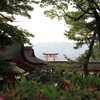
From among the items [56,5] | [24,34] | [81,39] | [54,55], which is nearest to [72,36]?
[81,39]

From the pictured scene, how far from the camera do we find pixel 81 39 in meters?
15.7

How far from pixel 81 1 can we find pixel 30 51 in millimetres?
11602

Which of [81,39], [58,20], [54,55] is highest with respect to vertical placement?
[58,20]

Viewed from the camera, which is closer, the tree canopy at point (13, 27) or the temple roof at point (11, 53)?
the tree canopy at point (13, 27)

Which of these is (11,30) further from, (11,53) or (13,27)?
(11,53)

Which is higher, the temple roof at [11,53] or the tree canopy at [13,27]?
the tree canopy at [13,27]

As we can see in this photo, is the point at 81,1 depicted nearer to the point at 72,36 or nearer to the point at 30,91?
the point at 72,36

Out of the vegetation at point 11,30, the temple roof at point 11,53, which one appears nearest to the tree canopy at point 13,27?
the vegetation at point 11,30

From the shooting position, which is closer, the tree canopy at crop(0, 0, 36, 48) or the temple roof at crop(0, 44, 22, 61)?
the tree canopy at crop(0, 0, 36, 48)

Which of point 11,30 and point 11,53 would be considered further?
point 11,53

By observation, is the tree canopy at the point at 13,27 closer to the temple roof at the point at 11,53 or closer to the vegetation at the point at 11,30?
the vegetation at the point at 11,30

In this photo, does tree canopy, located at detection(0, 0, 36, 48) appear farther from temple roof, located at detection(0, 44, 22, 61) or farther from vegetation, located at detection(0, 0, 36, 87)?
temple roof, located at detection(0, 44, 22, 61)

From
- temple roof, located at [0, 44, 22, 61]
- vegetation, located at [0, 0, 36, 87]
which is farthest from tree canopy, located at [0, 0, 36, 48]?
temple roof, located at [0, 44, 22, 61]

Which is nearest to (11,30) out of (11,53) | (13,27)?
(13,27)
